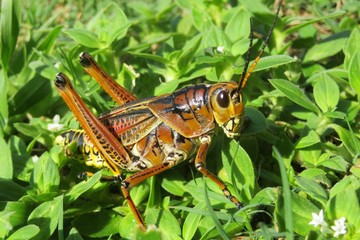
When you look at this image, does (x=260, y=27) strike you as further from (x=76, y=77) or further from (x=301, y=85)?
(x=76, y=77)

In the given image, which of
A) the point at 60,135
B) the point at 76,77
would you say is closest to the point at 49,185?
the point at 60,135

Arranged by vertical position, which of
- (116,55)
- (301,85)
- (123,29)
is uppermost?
(123,29)

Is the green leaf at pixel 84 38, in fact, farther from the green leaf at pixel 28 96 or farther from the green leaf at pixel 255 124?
the green leaf at pixel 255 124

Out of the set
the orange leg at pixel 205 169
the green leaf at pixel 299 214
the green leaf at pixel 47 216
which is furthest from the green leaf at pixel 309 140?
the green leaf at pixel 47 216

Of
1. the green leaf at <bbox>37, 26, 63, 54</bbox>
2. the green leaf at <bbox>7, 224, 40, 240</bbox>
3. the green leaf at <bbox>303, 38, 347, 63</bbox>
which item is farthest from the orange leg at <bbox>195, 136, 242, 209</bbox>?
the green leaf at <bbox>37, 26, 63, 54</bbox>

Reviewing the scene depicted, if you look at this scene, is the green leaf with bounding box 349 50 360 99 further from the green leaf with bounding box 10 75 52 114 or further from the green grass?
the green leaf with bounding box 10 75 52 114

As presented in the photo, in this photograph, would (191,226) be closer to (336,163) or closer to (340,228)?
(340,228)
